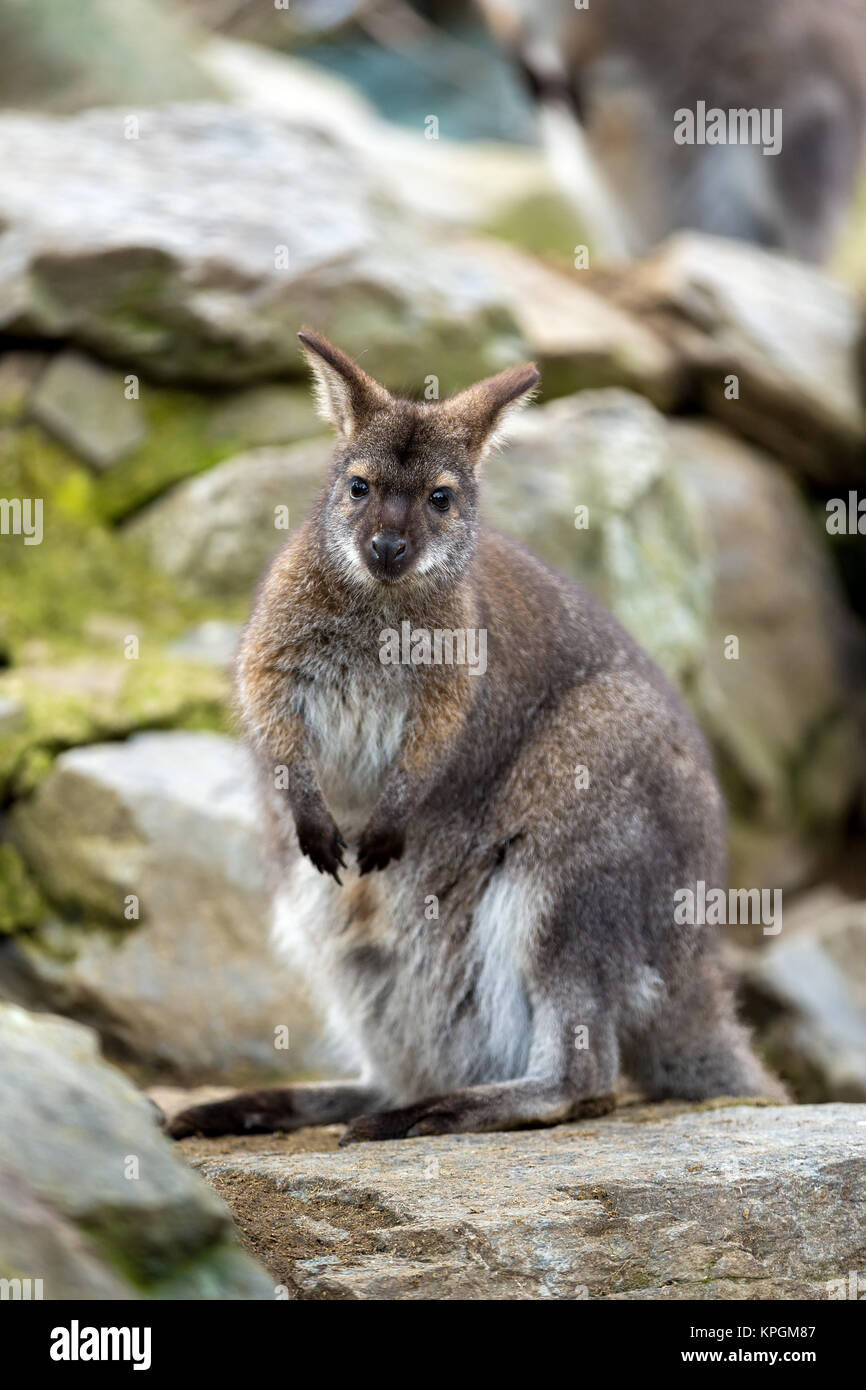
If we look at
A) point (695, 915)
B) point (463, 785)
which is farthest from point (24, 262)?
point (695, 915)

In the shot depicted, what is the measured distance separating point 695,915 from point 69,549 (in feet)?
12.0

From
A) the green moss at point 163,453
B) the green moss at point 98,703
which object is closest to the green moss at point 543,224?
the green moss at point 163,453

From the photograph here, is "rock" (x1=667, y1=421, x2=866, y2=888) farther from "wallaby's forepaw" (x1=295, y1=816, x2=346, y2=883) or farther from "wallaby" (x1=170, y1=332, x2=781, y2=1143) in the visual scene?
"wallaby's forepaw" (x1=295, y1=816, x2=346, y2=883)

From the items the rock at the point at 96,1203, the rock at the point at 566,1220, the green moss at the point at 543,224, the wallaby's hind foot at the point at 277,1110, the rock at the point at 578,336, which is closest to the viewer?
the rock at the point at 96,1203

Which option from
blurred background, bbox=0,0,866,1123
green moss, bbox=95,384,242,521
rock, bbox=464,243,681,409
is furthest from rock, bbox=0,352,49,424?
rock, bbox=464,243,681,409

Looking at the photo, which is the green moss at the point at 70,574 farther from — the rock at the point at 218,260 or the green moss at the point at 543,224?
the green moss at the point at 543,224

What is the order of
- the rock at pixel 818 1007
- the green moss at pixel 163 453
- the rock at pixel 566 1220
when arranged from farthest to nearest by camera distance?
the green moss at pixel 163 453 → the rock at pixel 818 1007 → the rock at pixel 566 1220

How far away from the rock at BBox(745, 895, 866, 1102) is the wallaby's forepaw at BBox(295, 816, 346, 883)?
129 inches

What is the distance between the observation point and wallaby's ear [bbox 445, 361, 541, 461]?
178 inches

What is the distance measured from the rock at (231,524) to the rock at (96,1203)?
4.61 m

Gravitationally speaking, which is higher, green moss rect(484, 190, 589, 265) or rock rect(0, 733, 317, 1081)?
green moss rect(484, 190, 589, 265)

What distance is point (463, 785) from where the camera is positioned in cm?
443

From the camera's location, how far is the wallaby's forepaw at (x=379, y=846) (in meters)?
4.25

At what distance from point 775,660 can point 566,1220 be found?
23.2 feet
